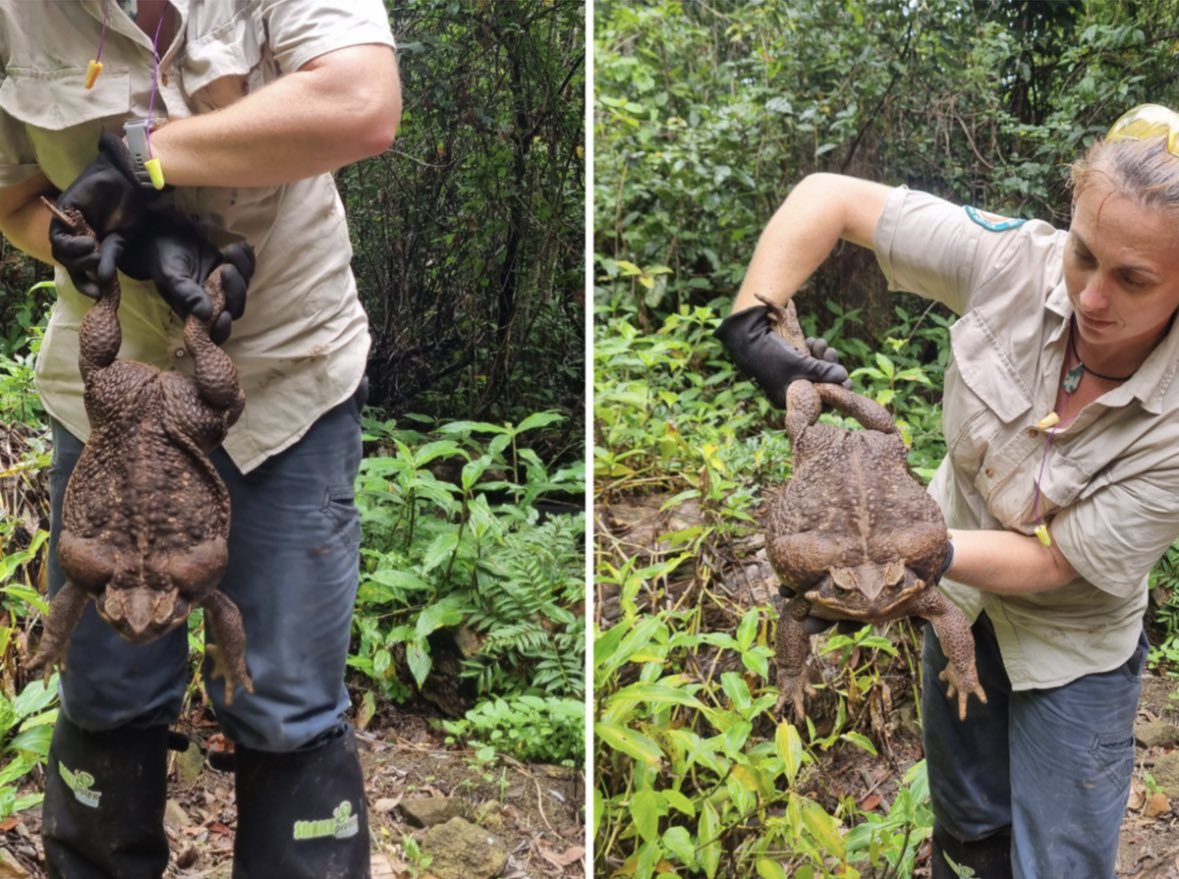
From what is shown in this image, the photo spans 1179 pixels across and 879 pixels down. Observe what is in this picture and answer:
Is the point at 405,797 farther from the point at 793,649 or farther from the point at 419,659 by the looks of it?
the point at 793,649

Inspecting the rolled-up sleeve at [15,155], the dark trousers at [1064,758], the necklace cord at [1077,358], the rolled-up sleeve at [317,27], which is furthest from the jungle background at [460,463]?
the necklace cord at [1077,358]

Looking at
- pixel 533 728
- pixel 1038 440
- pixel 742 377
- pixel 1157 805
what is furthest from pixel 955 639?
pixel 742 377

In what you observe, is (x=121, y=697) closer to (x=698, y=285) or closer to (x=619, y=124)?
(x=698, y=285)

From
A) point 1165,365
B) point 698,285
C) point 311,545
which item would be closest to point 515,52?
point 698,285

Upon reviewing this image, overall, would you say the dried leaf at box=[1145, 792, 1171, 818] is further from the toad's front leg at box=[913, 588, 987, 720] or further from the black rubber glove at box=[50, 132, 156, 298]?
→ the black rubber glove at box=[50, 132, 156, 298]

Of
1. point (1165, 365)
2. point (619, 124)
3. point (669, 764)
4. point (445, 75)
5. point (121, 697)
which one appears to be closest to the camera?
point (1165, 365)

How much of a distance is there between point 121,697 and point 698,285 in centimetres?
400

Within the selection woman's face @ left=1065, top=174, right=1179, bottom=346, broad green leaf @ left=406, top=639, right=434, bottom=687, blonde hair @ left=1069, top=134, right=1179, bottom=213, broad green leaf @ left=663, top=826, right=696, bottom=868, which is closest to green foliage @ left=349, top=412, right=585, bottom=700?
broad green leaf @ left=406, top=639, right=434, bottom=687

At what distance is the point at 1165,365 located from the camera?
219 centimetres

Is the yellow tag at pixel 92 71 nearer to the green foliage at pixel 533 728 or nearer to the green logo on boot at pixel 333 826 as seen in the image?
the green logo on boot at pixel 333 826

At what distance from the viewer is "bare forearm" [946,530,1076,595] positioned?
7.13ft

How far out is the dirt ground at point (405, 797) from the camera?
3291mm

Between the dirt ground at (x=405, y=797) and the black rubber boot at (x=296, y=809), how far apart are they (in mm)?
838

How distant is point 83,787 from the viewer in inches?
96.2
